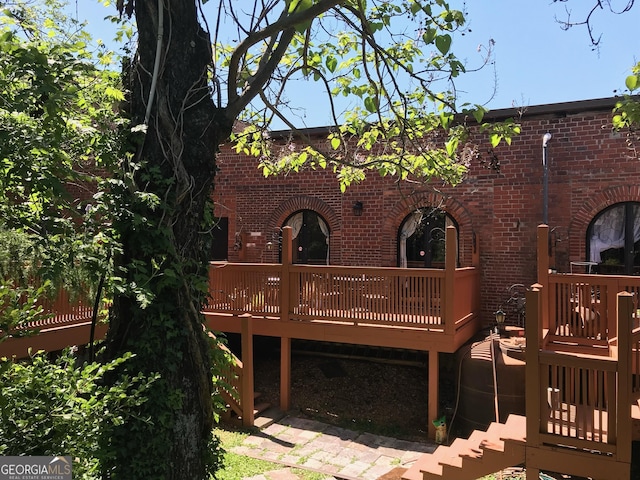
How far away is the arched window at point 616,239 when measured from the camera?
8375 millimetres

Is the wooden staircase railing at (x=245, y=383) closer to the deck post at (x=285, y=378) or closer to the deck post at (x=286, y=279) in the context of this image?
the deck post at (x=285, y=378)

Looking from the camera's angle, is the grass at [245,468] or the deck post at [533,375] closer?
the deck post at [533,375]

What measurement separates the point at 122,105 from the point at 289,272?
5.37m

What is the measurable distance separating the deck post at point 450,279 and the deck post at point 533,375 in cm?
249

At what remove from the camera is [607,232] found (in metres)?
8.58

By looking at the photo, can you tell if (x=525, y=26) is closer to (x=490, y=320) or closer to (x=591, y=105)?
(x=591, y=105)

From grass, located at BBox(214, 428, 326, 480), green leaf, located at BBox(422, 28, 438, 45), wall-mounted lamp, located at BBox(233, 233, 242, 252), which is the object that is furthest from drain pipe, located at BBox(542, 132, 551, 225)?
wall-mounted lamp, located at BBox(233, 233, 242, 252)

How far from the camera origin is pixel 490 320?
9.34 metres

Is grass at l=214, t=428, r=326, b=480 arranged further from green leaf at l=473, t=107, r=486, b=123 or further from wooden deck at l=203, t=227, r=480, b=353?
green leaf at l=473, t=107, r=486, b=123

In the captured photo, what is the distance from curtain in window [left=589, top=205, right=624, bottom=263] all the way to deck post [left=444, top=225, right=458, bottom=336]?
11.1 feet

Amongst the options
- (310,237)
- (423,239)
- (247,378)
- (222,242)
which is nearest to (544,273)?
(423,239)

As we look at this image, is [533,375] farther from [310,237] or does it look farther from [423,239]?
[310,237]

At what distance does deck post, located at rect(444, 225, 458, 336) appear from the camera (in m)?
7.10

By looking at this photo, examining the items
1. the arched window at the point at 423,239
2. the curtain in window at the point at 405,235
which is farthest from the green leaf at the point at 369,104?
the curtain in window at the point at 405,235
